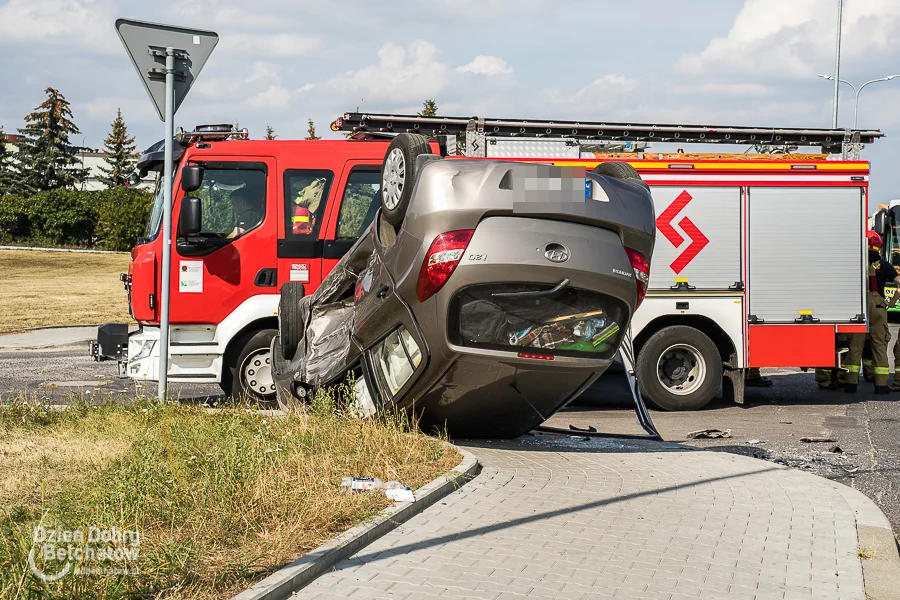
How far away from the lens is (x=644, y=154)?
39.0 ft

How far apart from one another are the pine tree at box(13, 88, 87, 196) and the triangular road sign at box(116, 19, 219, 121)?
226ft

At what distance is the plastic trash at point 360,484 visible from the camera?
19.4ft

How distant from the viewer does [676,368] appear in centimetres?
1173

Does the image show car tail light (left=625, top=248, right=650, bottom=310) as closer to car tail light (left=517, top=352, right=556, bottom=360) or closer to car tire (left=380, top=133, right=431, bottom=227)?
car tail light (left=517, top=352, right=556, bottom=360)

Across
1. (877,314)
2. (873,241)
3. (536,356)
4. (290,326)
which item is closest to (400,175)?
(536,356)

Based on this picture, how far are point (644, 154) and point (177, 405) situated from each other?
6.34 metres

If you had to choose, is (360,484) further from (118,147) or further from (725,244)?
(118,147)

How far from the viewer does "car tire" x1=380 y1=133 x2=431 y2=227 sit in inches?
273

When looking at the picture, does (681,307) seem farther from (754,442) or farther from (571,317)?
(571,317)

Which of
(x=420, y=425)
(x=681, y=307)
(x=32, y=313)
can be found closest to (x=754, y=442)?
(x=681, y=307)

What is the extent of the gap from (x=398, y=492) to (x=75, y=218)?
51.4 metres

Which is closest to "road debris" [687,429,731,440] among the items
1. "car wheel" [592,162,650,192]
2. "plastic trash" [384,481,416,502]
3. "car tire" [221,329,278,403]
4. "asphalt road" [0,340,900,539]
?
"asphalt road" [0,340,900,539]

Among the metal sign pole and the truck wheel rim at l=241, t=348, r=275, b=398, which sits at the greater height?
the metal sign pole

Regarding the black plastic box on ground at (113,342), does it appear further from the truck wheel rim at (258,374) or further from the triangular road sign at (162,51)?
the triangular road sign at (162,51)
